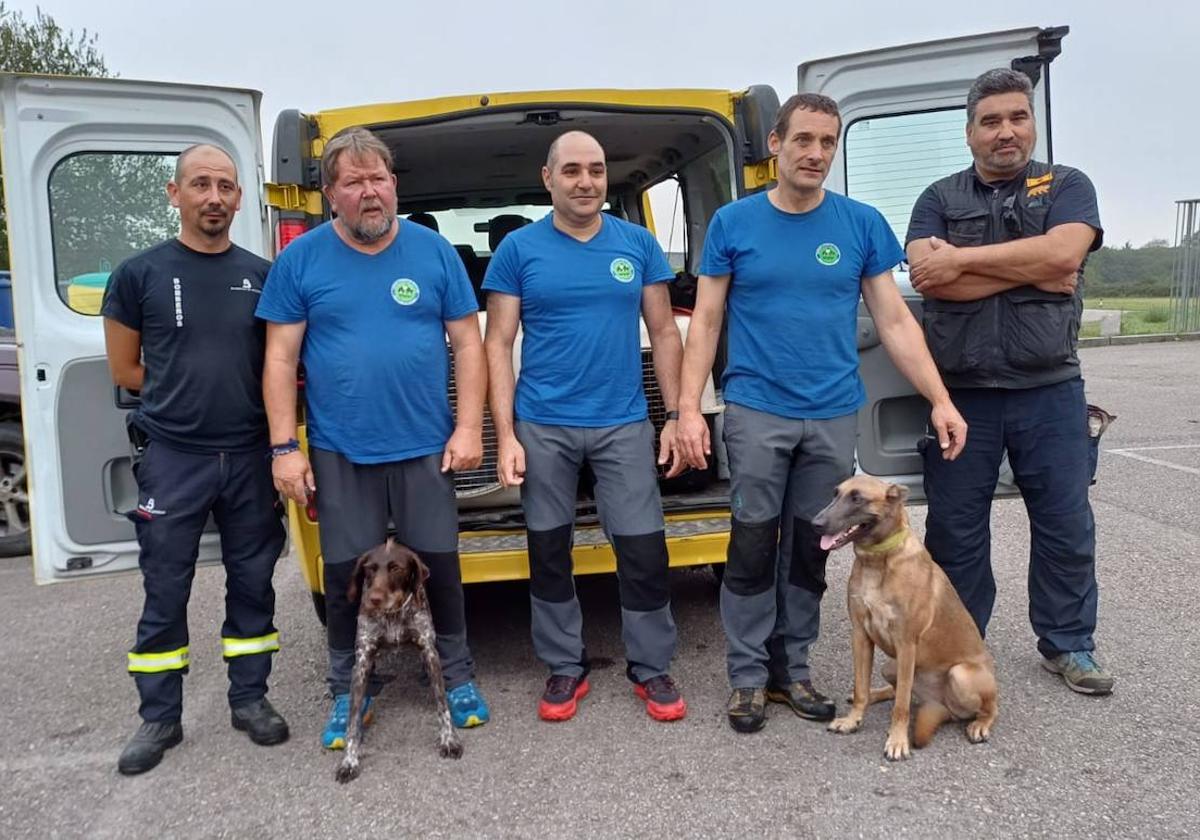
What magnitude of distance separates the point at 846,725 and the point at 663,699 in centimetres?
64

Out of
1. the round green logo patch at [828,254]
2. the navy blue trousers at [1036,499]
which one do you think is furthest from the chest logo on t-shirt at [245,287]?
the navy blue trousers at [1036,499]

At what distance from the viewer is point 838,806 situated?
2.81m

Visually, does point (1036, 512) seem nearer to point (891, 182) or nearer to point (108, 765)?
point (891, 182)

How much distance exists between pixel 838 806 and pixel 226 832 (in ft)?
5.88

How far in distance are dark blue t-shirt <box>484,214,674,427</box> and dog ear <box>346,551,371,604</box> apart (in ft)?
2.40

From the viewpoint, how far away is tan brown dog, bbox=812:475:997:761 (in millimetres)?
3072

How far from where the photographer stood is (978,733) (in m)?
3.17

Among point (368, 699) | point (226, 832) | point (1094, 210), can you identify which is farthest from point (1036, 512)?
point (226, 832)

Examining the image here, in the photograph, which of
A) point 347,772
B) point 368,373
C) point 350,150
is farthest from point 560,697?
point 350,150

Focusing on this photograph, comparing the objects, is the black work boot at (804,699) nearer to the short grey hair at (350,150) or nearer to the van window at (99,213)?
the short grey hair at (350,150)

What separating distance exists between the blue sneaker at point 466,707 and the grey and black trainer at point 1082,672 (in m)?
2.16

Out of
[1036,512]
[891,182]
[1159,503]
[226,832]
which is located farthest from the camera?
[1159,503]

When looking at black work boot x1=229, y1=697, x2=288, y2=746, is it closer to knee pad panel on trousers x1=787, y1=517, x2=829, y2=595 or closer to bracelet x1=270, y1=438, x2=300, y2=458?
bracelet x1=270, y1=438, x2=300, y2=458

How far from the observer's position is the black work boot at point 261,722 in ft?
11.0
